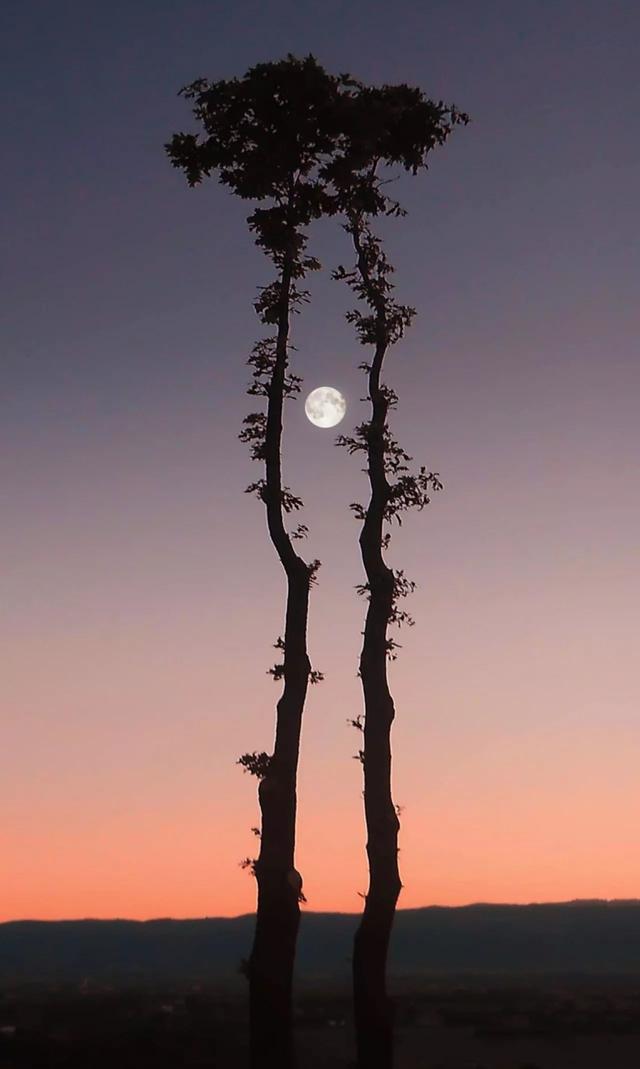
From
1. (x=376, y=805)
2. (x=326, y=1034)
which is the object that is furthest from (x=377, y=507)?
(x=326, y=1034)

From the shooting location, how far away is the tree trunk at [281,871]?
2788 centimetres

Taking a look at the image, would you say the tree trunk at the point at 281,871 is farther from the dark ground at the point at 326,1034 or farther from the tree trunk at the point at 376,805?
the dark ground at the point at 326,1034

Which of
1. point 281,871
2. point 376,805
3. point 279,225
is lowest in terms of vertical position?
point 281,871

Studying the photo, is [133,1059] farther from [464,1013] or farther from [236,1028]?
[464,1013]

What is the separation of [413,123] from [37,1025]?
41624 millimetres

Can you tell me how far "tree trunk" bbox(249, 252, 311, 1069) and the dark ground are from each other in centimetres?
211

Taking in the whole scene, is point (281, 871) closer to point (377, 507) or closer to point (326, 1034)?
point (377, 507)

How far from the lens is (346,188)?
3397cm

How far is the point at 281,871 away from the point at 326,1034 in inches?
1271

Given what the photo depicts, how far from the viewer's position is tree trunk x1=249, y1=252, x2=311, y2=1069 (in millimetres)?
27875

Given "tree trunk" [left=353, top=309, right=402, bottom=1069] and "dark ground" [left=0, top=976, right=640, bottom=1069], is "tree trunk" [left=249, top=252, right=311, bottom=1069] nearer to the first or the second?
"tree trunk" [left=353, top=309, right=402, bottom=1069]

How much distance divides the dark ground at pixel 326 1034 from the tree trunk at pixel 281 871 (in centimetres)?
211

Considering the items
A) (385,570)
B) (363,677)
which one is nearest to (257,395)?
(385,570)

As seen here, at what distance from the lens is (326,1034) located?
57688 mm
